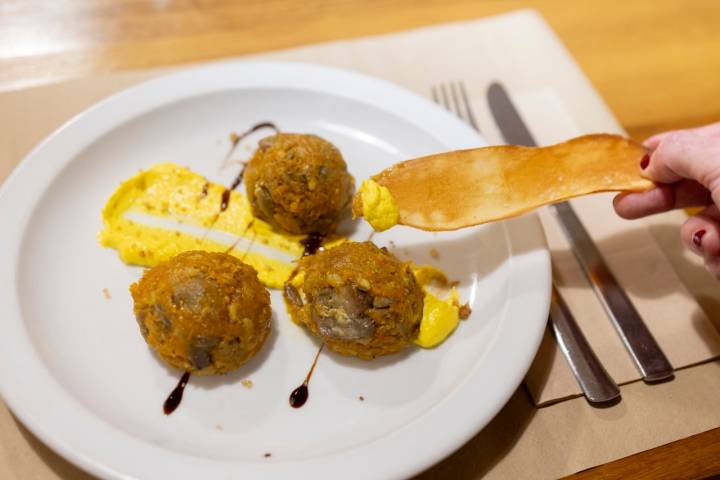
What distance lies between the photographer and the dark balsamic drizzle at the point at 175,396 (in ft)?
4.73

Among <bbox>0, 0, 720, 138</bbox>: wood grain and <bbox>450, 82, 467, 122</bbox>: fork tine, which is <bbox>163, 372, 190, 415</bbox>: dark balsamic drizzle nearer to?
<bbox>450, 82, 467, 122</bbox>: fork tine

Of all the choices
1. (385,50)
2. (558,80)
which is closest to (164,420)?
(385,50)

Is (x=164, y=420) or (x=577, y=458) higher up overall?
(x=577, y=458)

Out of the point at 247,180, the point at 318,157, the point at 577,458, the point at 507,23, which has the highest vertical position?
the point at 507,23

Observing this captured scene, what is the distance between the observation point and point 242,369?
60.0 inches

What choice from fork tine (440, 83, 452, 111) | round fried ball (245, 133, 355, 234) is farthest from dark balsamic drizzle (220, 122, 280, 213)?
fork tine (440, 83, 452, 111)

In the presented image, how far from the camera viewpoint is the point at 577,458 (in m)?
1.43

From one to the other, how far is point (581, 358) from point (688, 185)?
592 mm

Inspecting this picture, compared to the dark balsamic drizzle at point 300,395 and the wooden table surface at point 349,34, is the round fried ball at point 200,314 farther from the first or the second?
the wooden table surface at point 349,34

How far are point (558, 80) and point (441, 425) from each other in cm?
165

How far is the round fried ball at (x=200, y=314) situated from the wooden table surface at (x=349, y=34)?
1.35 meters

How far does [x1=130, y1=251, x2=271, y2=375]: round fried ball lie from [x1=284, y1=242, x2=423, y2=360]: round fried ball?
0.50 feet

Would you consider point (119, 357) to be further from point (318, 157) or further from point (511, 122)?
point (511, 122)

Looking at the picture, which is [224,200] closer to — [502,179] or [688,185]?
[502,179]
